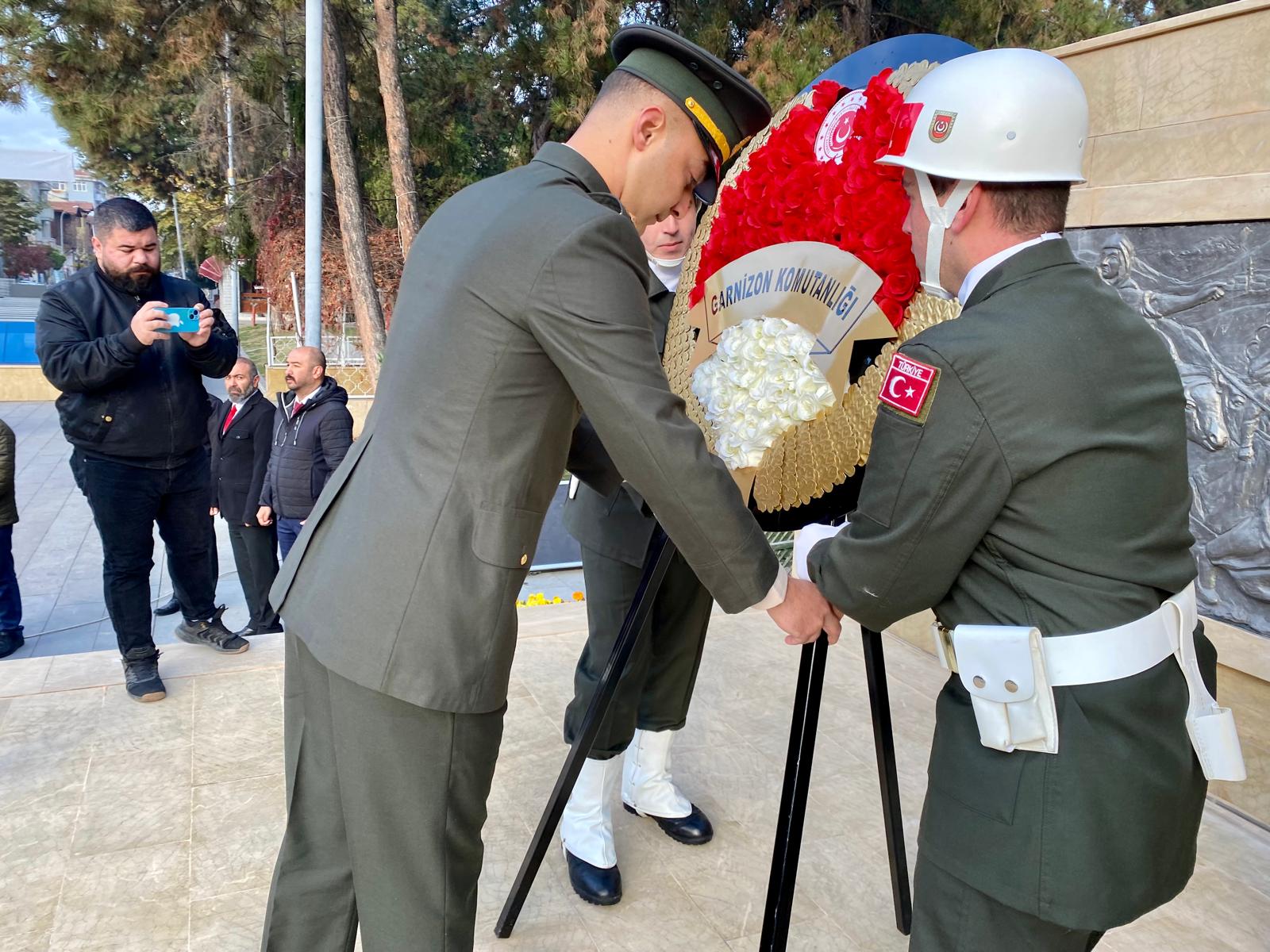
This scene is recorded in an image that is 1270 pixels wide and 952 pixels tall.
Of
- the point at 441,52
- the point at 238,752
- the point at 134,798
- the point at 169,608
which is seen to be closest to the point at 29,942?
the point at 134,798

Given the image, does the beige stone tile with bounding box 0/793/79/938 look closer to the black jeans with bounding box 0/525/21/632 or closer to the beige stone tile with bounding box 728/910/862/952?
the beige stone tile with bounding box 728/910/862/952

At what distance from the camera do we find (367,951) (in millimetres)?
1542

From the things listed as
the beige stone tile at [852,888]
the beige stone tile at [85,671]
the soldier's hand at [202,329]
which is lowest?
the beige stone tile at [85,671]

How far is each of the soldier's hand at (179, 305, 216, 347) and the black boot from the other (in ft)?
10.3

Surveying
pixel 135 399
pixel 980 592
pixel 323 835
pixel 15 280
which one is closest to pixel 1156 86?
pixel 980 592

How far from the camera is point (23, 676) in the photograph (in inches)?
138

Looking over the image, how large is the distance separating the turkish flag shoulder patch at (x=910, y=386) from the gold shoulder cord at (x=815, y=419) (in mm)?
310

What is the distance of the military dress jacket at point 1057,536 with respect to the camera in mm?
1215

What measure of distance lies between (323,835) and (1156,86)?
327 centimetres

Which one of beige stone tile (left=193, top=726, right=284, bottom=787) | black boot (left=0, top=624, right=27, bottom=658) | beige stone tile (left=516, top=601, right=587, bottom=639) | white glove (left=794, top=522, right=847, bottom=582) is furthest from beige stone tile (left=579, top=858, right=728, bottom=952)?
black boot (left=0, top=624, right=27, bottom=658)

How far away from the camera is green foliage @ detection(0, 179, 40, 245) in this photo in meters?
29.3

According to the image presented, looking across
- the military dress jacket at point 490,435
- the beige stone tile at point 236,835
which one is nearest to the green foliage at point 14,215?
the beige stone tile at point 236,835

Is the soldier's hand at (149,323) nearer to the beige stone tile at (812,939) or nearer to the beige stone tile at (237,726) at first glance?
the beige stone tile at (237,726)

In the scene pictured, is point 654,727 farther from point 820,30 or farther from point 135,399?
point 820,30
